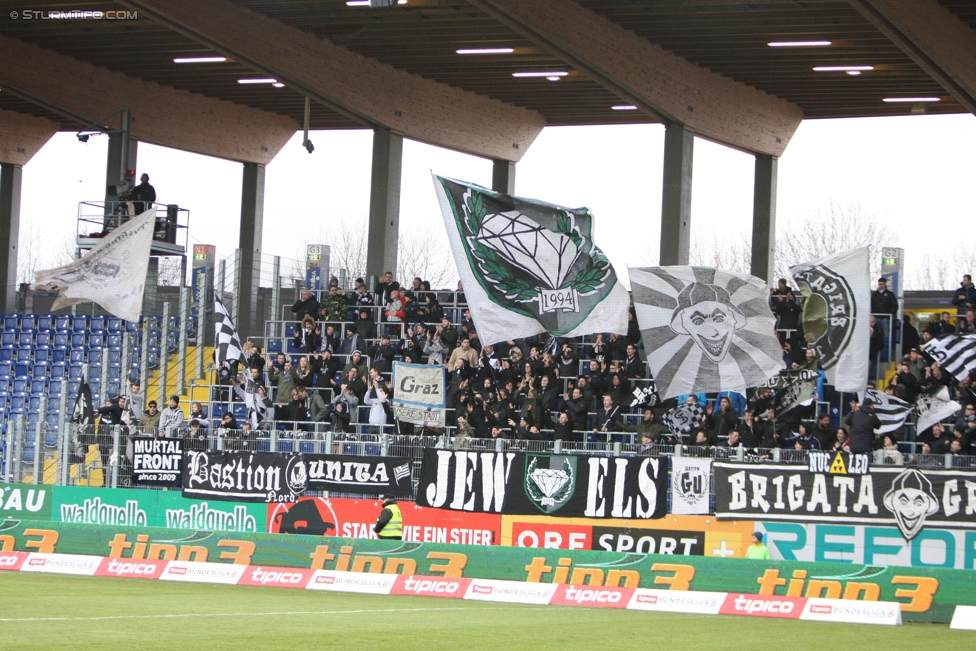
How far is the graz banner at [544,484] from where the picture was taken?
22625 millimetres

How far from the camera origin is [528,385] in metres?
25.9

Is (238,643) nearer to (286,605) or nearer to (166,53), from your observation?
(286,605)

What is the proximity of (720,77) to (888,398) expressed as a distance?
1383cm

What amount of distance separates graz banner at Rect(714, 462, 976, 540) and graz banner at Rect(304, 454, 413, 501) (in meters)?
5.97

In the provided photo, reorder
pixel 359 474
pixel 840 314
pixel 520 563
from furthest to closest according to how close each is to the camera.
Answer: pixel 359 474, pixel 840 314, pixel 520 563

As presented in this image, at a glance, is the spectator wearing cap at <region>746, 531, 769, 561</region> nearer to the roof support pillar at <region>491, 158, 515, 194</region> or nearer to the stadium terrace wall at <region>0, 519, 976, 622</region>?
the stadium terrace wall at <region>0, 519, 976, 622</region>

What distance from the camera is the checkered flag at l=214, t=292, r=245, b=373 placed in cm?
2995

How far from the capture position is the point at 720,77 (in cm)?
3456

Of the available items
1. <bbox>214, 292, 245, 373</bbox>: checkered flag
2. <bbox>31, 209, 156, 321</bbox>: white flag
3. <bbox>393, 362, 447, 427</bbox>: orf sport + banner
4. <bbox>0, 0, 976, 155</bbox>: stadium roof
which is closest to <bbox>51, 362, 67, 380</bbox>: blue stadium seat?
<bbox>31, 209, 156, 321</bbox>: white flag

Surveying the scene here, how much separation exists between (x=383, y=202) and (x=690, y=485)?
1654cm

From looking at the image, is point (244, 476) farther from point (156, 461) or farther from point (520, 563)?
point (520, 563)

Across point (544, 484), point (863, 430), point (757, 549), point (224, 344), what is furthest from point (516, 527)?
point (224, 344)

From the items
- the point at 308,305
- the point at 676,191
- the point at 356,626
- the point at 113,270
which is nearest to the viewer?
the point at 356,626

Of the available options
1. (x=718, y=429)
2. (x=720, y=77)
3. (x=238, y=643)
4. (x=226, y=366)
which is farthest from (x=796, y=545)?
(x=720, y=77)
